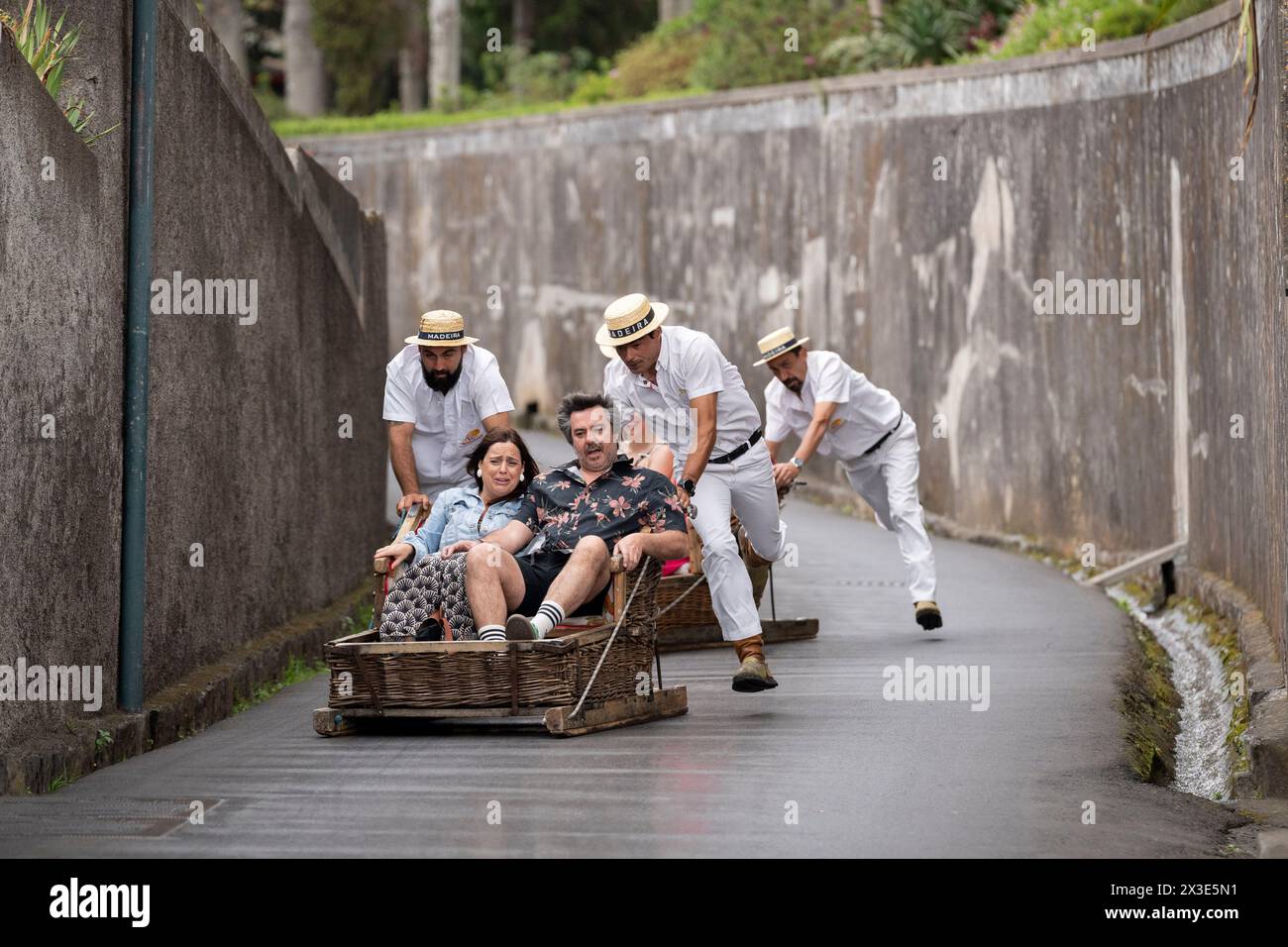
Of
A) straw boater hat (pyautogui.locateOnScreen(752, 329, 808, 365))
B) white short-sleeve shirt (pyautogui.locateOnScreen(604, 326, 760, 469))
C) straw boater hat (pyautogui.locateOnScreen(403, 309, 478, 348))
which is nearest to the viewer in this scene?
white short-sleeve shirt (pyautogui.locateOnScreen(604, 326, 760, 469))

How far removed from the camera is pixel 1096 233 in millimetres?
17078

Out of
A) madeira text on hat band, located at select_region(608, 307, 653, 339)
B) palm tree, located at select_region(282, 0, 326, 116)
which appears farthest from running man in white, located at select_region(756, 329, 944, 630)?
palm tree, located at select_region(282, 0, 326, 116)

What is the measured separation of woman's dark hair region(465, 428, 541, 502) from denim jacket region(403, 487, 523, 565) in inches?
1.8

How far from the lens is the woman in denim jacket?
968 centimetres

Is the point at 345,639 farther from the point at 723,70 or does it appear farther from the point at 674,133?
the point at 723,70

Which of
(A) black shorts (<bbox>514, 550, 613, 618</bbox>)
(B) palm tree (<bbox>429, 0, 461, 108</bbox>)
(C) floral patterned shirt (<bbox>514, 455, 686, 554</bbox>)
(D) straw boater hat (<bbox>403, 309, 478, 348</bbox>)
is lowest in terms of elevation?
(A) black shorts (<bbox>514, 550, 613, 618</bbox>)

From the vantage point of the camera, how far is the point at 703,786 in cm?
799

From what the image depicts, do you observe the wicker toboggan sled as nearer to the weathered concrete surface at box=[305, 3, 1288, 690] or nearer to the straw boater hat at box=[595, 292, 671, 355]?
the straw boater hat at box=[595, 292, 671, 355]

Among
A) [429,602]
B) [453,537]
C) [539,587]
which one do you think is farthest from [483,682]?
[453,537]

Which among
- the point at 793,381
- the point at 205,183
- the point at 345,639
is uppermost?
the point at 205,183
